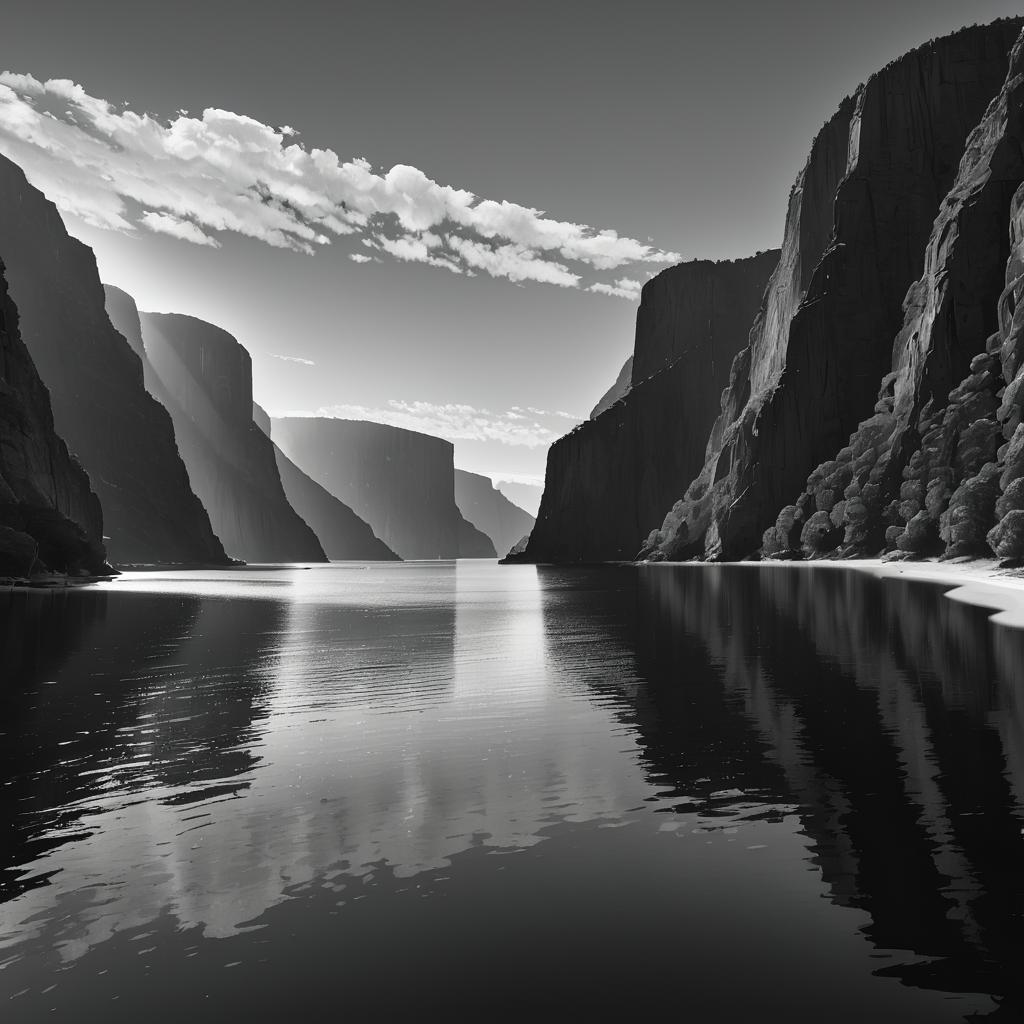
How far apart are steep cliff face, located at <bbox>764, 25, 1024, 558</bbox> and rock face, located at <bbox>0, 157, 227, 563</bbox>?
4868 inches

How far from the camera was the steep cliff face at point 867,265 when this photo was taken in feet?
344

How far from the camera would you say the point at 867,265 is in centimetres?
10725

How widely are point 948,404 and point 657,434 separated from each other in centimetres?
9554

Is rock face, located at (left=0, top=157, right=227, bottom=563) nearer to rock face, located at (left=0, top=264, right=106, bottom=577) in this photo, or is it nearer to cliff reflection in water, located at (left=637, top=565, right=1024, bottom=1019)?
rock face, located at (left=0, top=264, right=106, bottom=577)

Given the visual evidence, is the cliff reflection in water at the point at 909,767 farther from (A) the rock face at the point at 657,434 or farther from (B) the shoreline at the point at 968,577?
(A) the rock face at the point at 657,434

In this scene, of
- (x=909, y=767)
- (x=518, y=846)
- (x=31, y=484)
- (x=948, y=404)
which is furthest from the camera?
(x=948, y=404)

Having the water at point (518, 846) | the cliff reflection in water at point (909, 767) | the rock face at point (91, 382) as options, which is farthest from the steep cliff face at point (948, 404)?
the rock face at point (91, 382)

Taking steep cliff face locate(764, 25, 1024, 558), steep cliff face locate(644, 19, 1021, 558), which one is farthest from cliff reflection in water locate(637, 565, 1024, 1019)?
steep cliff face locate(644, 19, 1021, 558)

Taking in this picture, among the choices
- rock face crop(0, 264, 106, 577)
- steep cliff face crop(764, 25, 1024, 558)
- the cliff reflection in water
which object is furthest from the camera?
steep cliff face crop(764, 25, 1024, 558)

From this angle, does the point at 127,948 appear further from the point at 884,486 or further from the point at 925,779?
the point at 884,486

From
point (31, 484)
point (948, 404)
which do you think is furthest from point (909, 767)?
point (948, 404)

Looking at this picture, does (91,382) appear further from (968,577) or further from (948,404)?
(968,577)

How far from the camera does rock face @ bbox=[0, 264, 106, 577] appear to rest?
2408 inches

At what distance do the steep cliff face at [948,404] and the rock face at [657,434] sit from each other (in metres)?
71.1
